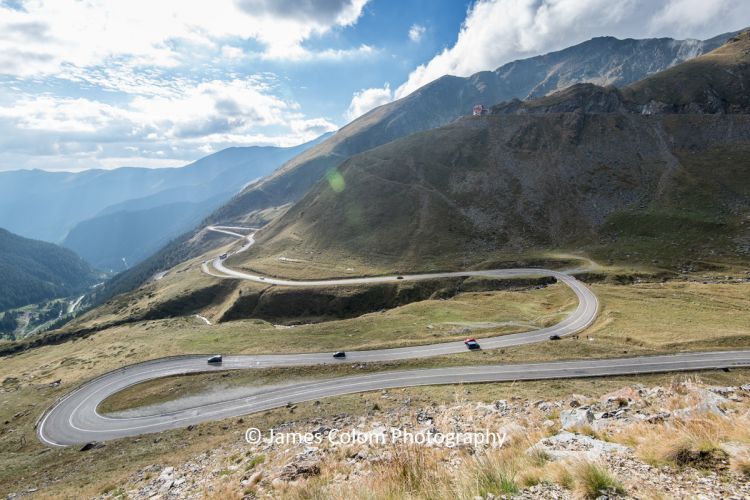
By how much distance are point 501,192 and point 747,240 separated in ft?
224

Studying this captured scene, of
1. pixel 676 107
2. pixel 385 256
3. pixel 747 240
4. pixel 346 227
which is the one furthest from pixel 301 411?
pixel 676 107

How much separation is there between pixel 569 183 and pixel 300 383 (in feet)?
→ 421

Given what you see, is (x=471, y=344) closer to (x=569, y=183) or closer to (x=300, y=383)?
(x=300, y=383)

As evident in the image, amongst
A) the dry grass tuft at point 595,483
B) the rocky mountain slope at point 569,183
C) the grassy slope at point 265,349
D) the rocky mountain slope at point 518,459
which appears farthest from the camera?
the rocky mountain slope at point 569,183

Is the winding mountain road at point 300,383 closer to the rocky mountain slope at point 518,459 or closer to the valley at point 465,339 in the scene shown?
the valley at point 465,339

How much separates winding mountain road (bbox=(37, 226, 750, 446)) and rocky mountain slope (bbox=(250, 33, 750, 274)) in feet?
190

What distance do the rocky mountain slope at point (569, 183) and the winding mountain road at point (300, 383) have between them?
2281 inches

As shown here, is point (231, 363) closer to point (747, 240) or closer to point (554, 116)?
point (747, 240)

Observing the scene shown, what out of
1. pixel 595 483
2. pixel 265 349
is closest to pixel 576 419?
pixel 595 483

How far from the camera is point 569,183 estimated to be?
442 ft

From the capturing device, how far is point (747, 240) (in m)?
91.3

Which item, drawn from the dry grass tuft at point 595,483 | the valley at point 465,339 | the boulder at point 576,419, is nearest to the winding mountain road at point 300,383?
the valley at point 465,339

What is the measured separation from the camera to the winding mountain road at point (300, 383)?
3991 centimetres

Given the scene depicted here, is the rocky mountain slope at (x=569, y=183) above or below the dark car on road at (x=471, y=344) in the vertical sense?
above
